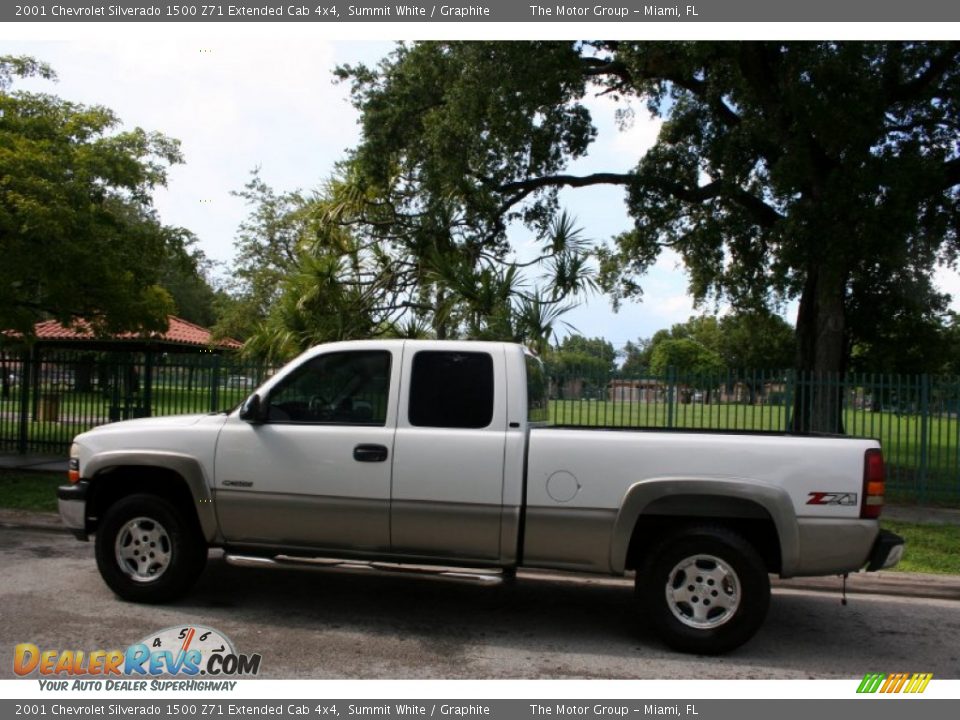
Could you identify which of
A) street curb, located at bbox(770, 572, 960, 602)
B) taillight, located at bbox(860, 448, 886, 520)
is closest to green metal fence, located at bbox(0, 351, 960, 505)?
street curb, located at bbox(770, 572, 960, 602)

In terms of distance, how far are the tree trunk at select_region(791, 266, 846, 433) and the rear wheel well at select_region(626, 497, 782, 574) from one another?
5.17 meters

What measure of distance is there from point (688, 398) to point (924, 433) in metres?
3.47

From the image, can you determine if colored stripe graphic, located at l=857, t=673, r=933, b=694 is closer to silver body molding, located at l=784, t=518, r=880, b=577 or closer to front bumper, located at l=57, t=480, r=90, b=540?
silver body molding, located at l=784, t=518, r=880, b=577

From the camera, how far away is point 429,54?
1573cm

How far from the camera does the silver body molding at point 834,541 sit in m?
5.41

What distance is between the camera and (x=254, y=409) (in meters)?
6.16

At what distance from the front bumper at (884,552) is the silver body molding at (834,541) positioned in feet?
0.14

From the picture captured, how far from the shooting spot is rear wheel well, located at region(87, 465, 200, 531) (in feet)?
21.0

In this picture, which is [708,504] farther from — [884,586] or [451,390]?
[884,586]

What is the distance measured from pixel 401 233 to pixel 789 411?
663 centimetres

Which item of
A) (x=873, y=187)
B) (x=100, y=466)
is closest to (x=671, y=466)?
(x=100, y=466)

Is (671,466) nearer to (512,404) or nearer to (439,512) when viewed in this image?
(512,404)

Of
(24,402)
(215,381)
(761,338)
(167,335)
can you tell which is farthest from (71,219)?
(761,338)

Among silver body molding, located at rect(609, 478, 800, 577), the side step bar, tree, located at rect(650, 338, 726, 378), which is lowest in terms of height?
the side step bar
